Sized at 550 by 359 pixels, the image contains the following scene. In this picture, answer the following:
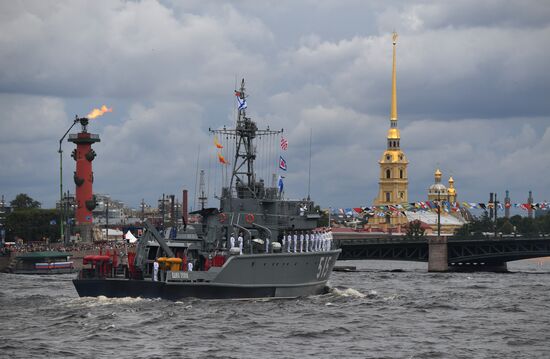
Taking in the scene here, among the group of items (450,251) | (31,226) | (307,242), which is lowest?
(450,251)

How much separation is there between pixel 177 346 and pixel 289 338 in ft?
19.0

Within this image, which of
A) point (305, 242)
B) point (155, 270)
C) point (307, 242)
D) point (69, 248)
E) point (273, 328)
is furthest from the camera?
point (69, 248)

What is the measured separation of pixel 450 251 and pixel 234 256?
3075 inches

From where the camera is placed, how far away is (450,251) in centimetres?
13762

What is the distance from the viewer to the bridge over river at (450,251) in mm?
131750

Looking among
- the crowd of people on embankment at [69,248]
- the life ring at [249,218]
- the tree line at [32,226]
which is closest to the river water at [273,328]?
the life ring at [249,218]

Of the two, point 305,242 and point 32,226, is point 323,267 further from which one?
point 32,226

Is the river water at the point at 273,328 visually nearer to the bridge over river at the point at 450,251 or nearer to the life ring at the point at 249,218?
the life ring at the point at 249,218

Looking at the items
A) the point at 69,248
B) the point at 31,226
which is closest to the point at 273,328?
the point at 69,248

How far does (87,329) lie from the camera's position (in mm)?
52469

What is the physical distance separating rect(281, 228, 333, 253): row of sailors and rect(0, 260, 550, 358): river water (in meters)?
3.10

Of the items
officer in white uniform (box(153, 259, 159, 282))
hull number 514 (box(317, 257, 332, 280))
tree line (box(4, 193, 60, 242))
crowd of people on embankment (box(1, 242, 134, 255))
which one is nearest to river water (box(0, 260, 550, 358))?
officer in white uniform (box(153, 259, 159, 282))

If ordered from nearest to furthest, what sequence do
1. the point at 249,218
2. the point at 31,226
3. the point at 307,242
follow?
the point at 249,218
the point at 307,242
the point at 31,226

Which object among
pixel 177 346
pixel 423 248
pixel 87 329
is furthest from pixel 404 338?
pixel 423 248
